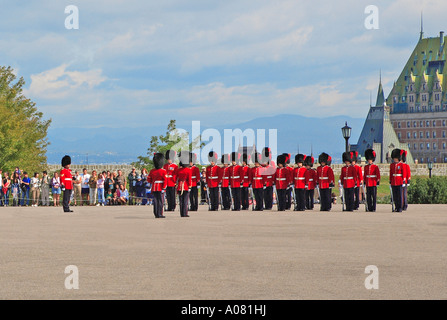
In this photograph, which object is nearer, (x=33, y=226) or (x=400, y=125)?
(x=33, y=226)

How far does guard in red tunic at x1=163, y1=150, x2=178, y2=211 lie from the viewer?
2628cm

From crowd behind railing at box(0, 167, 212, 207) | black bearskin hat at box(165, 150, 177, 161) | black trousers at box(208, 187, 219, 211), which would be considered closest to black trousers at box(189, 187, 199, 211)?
black trousers at box(208, 187, 219, 211)

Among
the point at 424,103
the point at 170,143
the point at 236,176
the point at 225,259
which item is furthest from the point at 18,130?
the point at 424,103

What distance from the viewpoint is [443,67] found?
192 m

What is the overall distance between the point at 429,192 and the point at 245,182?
10.9 m

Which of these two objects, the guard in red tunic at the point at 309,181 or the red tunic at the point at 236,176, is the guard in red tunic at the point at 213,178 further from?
the guard in red tunic at the point at 309,181

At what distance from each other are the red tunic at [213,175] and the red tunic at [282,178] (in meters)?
2.08

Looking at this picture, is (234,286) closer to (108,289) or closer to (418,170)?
(108,289)

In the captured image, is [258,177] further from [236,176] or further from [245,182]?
[236,176]

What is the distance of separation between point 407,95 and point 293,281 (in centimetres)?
18972

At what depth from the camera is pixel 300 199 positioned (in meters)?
29.7

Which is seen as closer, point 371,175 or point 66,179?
point 371,175
